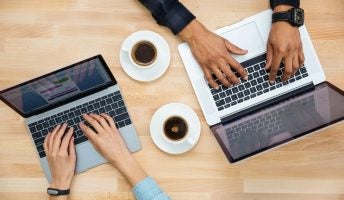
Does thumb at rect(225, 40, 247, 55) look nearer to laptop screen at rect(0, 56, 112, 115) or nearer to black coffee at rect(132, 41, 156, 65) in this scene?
black coffee at rect(132, 41, 156, 65)

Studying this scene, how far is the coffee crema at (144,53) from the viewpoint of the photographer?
1.25 metres

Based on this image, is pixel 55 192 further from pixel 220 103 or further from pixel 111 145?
pixel 220 103

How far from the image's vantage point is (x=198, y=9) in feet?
4.25

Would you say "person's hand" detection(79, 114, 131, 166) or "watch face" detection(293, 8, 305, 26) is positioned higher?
"watch face" detection(293, 8, 305, 26)

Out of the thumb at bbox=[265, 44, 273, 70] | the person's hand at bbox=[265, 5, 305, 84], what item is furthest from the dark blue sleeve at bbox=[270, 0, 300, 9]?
the thumb at bbox=[265, 44, 273, 70]

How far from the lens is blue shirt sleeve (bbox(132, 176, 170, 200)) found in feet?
4.02

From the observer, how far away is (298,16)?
49.1 inches

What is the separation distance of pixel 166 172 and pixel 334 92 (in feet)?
1.67

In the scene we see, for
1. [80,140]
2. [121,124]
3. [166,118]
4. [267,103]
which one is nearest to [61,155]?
[80,140]

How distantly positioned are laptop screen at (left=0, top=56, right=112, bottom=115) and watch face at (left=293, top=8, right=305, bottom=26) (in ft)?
1.78

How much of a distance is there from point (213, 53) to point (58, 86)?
433mm

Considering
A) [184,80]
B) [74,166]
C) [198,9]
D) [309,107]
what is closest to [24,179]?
[74,166]

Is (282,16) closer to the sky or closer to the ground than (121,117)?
closer to the sky

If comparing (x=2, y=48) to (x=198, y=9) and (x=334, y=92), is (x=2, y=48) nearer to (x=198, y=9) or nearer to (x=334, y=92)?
(x=198, y=9)
